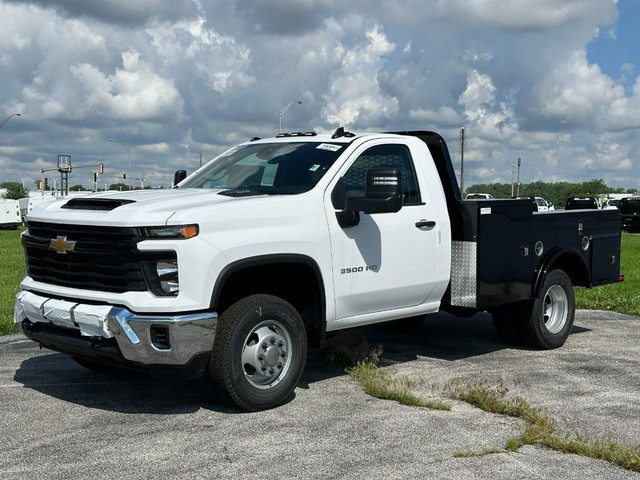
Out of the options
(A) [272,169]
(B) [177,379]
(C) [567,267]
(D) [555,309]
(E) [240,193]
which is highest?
(A) [272,169]

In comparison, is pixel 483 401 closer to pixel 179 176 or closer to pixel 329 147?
pixel 329 147

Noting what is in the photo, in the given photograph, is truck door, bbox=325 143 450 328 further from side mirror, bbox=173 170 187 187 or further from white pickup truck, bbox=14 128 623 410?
side mirror, bbox=173 170 187 187

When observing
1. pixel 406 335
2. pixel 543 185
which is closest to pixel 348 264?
pixel 406 335

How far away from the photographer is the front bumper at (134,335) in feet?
17.7

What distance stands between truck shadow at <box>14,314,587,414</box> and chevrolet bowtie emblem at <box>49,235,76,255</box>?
1205 mm

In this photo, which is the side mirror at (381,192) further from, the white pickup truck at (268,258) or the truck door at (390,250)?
the truck door at (390,250)

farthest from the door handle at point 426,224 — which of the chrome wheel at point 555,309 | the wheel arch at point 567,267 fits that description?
the chrome wheel at point 555,309

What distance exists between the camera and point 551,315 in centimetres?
876

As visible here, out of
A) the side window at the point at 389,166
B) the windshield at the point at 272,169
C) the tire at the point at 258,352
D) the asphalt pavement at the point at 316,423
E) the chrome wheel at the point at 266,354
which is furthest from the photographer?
the side window at the point at 389,166

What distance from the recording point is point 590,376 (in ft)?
23.6

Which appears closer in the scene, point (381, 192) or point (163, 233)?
point (163, 233)

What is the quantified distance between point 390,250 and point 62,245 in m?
2.59

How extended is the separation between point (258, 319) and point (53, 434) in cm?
156

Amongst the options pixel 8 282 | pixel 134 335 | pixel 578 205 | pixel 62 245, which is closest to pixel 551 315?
pixel 134 335
